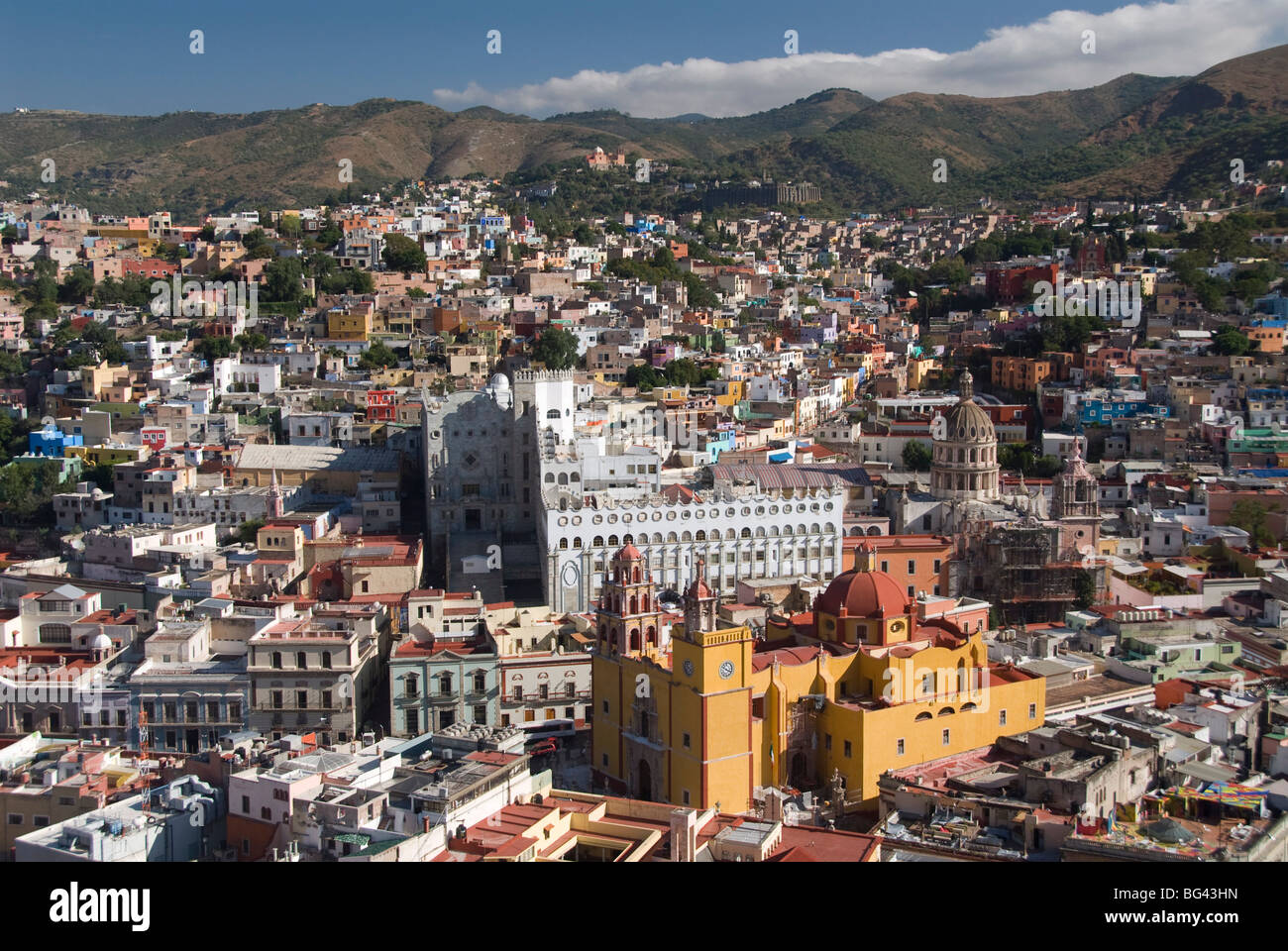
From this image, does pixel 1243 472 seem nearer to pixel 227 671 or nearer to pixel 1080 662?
pixel 1080 662

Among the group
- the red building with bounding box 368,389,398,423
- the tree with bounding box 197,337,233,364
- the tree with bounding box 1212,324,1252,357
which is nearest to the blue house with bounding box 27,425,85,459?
the tree with bounding box 197,337,233,364

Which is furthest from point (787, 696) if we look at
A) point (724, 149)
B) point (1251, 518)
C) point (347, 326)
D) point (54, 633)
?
point (724, 149)

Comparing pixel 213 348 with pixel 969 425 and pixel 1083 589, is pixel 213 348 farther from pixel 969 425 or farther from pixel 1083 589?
pixel 1083 589

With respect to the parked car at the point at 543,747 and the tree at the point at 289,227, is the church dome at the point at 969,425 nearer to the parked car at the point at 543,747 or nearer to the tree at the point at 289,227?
the parked car at the point at 543,747

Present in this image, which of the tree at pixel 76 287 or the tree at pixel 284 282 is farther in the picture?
the tree at pixel 76 287

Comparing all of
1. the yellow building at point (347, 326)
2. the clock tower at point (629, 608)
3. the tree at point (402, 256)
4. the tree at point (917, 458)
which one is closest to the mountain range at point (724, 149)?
the tree at point (402, 256)
